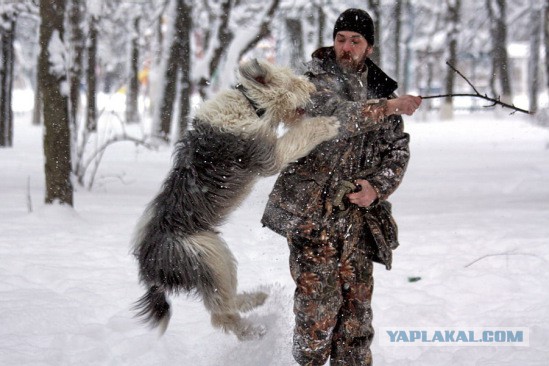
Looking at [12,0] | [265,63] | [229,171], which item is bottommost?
[229,171]

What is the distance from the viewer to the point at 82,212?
27.7ft

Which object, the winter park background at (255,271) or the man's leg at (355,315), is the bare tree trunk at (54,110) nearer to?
the winter park background at (255,271)

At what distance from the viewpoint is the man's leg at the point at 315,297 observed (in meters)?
3.42

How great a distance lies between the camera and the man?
341 cm

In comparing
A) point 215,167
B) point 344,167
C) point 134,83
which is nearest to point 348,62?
point 344,167

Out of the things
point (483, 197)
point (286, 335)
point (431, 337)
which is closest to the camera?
point (286, 335)

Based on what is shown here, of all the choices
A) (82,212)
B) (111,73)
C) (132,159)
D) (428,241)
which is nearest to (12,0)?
(132,159)

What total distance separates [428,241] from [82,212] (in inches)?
158

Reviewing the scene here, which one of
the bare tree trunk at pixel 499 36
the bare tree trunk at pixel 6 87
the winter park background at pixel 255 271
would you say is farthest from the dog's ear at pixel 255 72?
the bare tree trunk at pixel 499 36

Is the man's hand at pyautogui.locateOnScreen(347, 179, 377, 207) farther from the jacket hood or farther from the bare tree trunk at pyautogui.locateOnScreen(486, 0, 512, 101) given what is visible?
the bare tree trunk at pyautogui.locateOnScreen(486, 0, 512, 101)

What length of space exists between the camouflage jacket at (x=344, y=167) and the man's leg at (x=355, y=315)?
0.11m

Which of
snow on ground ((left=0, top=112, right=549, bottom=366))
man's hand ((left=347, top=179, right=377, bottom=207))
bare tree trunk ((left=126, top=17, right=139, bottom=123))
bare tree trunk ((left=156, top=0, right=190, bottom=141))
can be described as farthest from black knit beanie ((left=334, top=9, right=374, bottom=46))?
bare tree trunk ((left=126, top=17, right=139, bottom=123))

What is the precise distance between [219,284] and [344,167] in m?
0.84

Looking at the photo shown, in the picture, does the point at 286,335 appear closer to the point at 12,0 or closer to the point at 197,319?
the point at 197,319
